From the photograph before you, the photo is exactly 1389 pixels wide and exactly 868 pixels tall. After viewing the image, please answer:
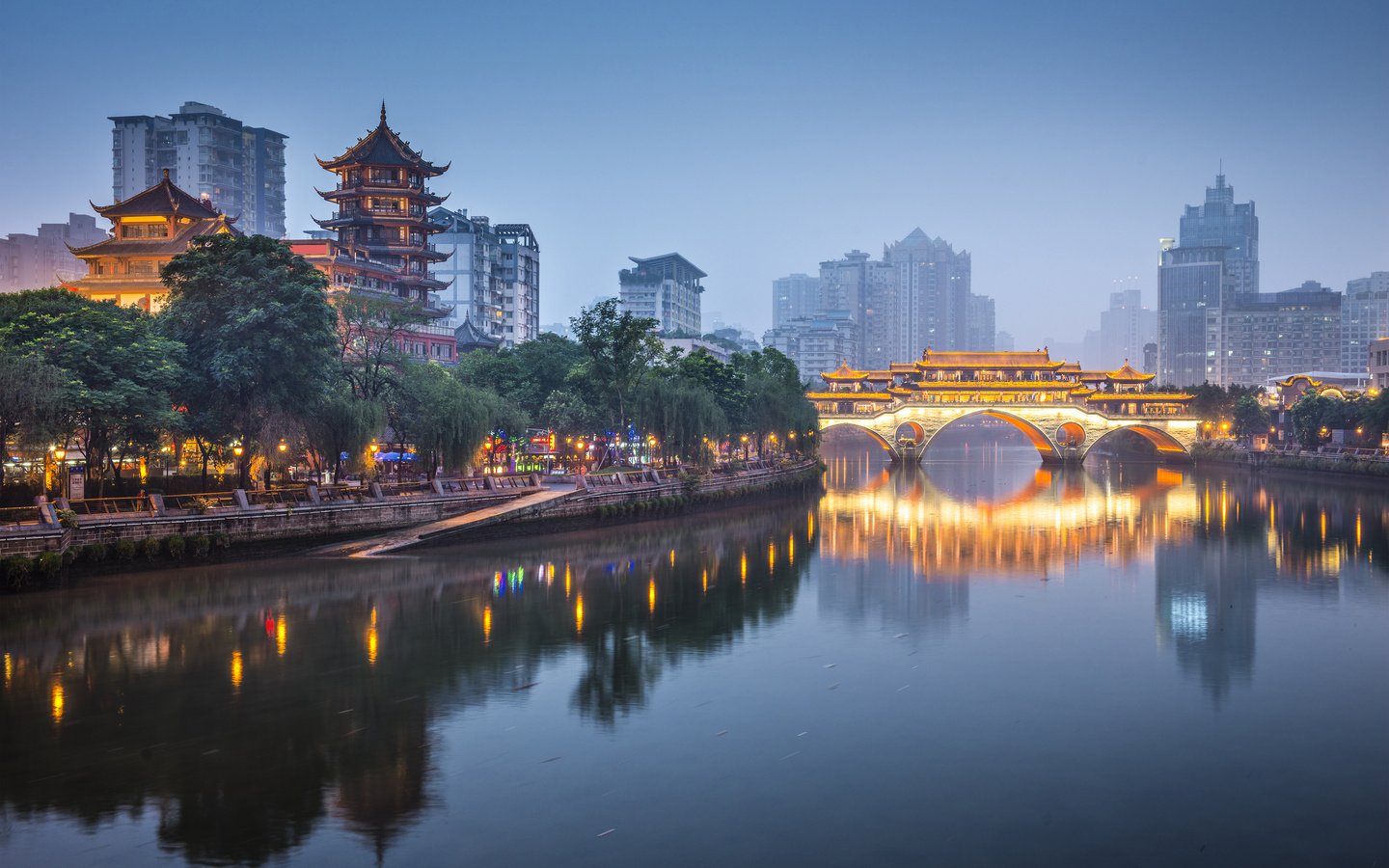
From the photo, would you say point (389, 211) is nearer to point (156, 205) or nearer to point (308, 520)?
point (156, 205)

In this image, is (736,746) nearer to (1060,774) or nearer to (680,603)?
(1060,774)

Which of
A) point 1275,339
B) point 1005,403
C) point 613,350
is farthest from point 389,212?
point 1275,339

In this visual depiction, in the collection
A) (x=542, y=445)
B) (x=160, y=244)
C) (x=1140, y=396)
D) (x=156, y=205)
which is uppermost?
(x=156, y=205)

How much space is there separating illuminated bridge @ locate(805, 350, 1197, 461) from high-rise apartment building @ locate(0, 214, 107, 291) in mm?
87876

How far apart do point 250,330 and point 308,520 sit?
16.9ft

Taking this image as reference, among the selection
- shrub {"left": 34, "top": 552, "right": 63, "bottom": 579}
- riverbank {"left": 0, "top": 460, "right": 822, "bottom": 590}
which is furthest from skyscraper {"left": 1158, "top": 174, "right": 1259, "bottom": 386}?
shrub {"left": 34, "top": 552, "right": 63, "bottom": 579}

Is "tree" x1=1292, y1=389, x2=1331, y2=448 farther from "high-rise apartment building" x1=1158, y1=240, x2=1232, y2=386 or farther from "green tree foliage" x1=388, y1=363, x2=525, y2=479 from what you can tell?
"high-rise apartment building" x1=1158, y1=240, x2=1232, y2=386

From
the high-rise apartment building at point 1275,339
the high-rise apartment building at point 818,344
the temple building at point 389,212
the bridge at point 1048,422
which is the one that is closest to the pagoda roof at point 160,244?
the temple building at point 389,212

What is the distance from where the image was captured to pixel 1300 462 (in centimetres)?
6025

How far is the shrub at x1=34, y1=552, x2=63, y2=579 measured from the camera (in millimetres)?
21047

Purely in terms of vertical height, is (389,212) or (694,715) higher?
(389,212)

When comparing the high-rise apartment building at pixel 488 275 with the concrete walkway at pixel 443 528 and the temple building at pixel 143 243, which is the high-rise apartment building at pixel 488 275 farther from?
the concrete walkway at pixel 443 528

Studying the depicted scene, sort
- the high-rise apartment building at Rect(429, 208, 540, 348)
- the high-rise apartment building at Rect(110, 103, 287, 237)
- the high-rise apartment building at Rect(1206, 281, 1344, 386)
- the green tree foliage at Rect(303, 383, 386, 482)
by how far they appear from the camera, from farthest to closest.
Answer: the high-rise apartment building at Rect(1206, 281, 1344, 386) < the high-rise apartment building at Rect(110, 103, 287, 237) < the high-rise apartment building at Rect(429, 208, 540, 348) < the green tree foliage at Rect(303, 383, 386, 482)

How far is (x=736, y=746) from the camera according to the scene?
1351 cm
